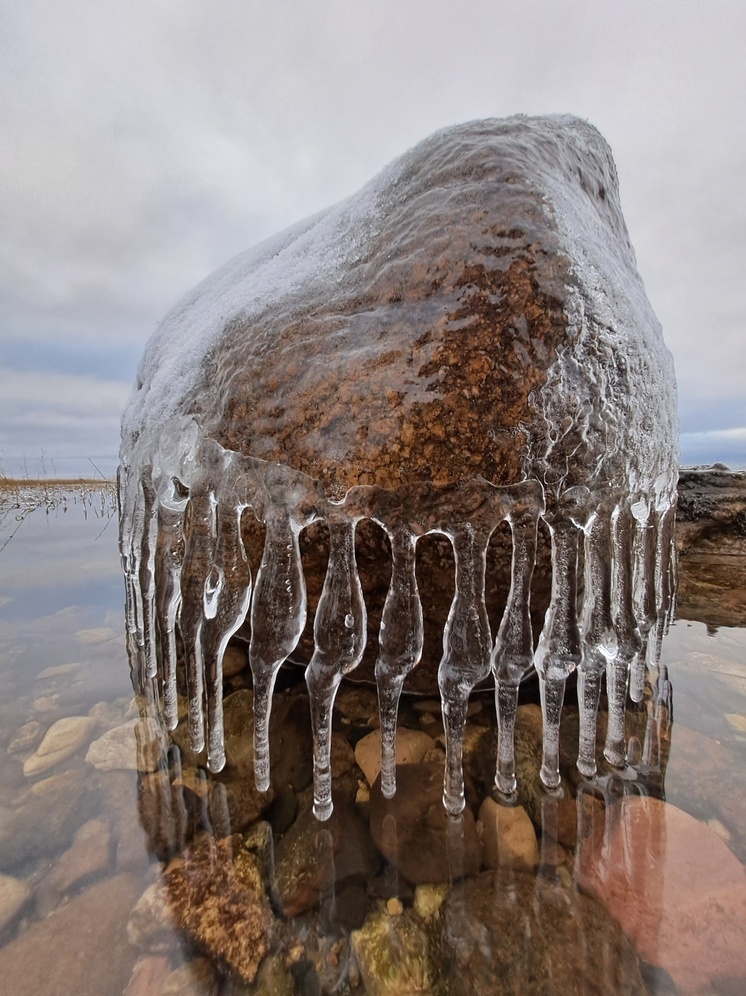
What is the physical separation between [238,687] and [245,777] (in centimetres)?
58

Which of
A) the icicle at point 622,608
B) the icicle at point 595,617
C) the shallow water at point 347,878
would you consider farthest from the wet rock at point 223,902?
the icicle at point 622,608

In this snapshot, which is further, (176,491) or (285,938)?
(176,491)

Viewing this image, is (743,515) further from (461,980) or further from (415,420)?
(461,980)

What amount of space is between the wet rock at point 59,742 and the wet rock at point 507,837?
2026 millimetres

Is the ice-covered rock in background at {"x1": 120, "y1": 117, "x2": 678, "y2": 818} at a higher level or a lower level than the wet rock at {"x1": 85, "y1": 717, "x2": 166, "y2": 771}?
higher

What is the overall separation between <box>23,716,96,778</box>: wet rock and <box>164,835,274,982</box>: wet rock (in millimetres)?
1022

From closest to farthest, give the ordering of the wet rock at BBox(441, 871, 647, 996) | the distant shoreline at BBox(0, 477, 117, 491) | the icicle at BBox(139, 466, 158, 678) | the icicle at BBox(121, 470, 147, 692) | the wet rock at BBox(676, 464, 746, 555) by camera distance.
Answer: the wet rock at BBox(441, 871, 647, 996)
the icicle at BBox(139, 466, 158, 678)
the icicle at BBox(121, 470, 147, 692)
the wet rock at BBox(676, 464, 746, 555)
the distant shoreline at BBox(0, 477, 117, 491)

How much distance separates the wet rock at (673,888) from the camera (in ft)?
4.15

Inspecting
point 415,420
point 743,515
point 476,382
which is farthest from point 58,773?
point 743,515

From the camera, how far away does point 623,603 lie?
1925 mm

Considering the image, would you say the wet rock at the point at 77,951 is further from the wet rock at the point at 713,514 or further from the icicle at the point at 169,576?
the wet rock at the point at 713,514

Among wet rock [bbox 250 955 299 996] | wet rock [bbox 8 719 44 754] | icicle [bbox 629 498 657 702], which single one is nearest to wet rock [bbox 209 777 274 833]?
wet rock [bbox 250 955 299 996]

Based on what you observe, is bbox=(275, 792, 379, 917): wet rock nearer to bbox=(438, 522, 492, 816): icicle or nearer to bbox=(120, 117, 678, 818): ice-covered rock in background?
bbox=(120, 117, 678, 818): ice-covered rock in background

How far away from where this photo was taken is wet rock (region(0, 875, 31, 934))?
4.61 feet
